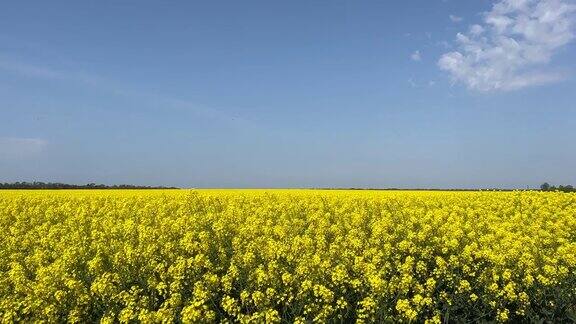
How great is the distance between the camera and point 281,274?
9.24 metres

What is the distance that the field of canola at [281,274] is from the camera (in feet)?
25.7

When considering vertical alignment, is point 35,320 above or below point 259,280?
below

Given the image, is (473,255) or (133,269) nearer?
(133,269)

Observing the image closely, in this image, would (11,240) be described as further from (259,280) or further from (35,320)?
→ (259,280)

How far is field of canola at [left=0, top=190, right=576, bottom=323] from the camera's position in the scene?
7.84m

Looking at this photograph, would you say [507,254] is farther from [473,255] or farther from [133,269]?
[133,269]

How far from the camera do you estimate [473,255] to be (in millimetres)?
11602

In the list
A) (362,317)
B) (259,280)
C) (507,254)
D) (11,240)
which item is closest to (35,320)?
(259,280)

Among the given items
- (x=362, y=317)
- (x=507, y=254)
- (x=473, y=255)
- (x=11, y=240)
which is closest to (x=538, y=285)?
(x=507, y=254)

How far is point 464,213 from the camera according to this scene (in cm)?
1762

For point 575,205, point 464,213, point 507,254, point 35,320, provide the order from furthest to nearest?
1. point 575,205
2. point 464,213
3. point 507,254
4. point 35,320

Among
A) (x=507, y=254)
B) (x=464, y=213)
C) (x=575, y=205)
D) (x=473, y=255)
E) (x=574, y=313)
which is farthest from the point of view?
(x=575, y=205)

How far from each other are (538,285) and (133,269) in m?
8.00

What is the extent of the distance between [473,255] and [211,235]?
633 centimetres
